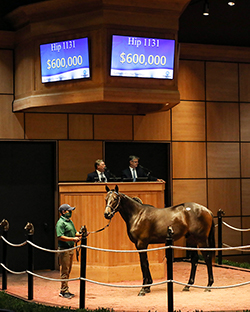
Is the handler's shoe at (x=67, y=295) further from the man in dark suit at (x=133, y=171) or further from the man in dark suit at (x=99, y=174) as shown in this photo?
the man in dark suit at (x=133, y=171)

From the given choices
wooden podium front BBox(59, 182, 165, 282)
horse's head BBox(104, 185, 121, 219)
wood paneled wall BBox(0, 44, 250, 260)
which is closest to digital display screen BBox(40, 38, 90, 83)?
wood paneled wall BBox(0, 44, 250, 260)

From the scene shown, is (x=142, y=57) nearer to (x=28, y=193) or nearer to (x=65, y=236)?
(x=65, y=236)

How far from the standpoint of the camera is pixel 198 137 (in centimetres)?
1212

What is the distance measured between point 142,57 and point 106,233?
3.19m

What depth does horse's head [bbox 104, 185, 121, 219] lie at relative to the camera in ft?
26.2

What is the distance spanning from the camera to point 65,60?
9523 millimetres

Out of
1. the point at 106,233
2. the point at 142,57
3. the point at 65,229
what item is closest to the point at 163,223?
the point at 106,233

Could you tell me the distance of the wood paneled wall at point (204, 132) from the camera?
11.4m

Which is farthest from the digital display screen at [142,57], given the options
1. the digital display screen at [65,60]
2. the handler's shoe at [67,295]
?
the handler's shoe at [67,295]

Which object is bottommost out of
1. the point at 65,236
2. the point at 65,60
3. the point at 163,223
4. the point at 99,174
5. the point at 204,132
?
the point at 65,236

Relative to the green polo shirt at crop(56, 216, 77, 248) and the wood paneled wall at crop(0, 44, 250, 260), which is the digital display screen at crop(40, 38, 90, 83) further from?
the green polo shirt at crop(56, 216, 77, 248)

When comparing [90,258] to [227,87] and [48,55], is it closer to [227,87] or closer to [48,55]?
[48,55]

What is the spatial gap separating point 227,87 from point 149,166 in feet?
8.75

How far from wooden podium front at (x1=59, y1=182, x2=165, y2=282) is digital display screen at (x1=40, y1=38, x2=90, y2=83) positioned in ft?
6.61
